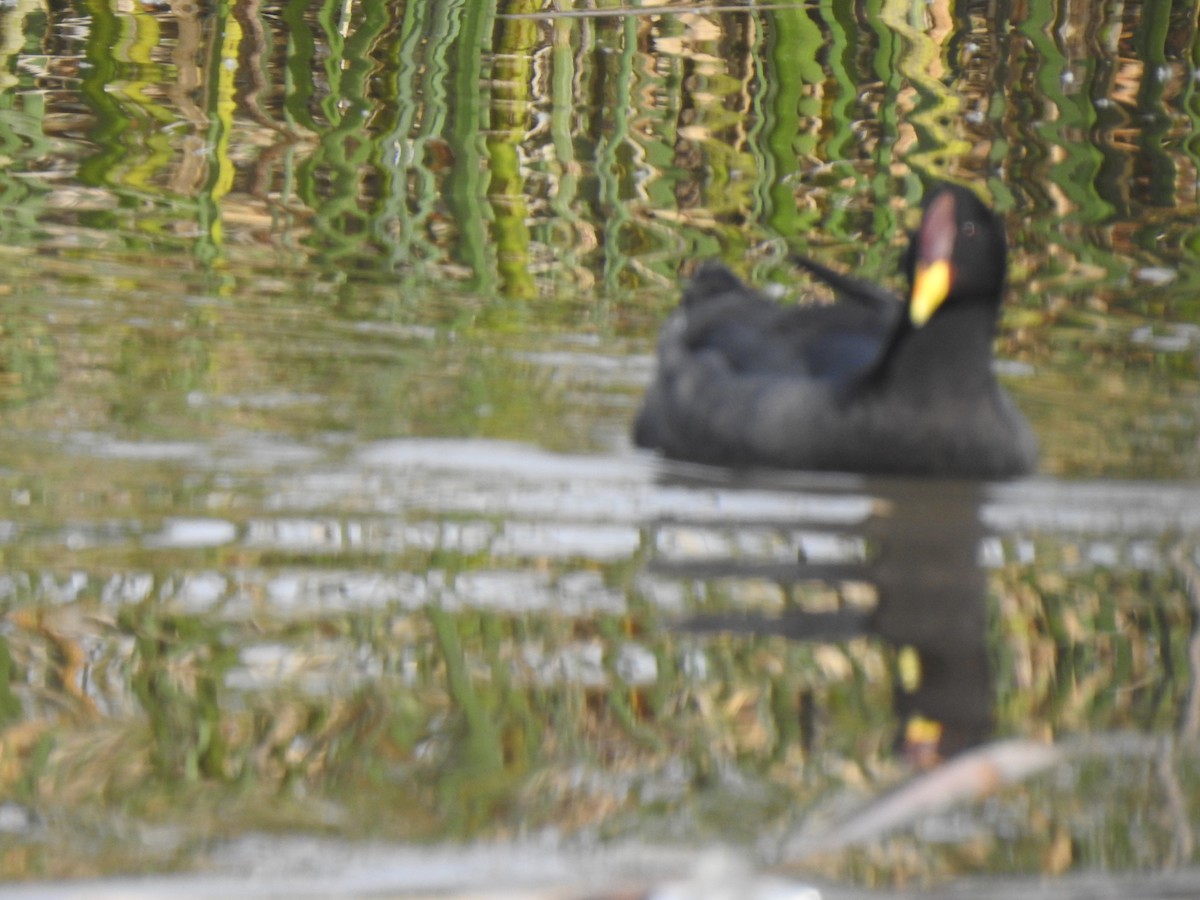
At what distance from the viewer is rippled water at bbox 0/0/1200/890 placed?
11.6ft

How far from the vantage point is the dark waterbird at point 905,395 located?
5816mm

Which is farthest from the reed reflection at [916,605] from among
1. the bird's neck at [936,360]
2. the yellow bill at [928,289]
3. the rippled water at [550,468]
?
the yellow bill at [928,289]

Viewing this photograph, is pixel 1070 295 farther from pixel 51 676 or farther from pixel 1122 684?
pixel 51 676

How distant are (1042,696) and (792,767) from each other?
66cm

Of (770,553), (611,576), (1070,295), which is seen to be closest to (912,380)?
(770,553)

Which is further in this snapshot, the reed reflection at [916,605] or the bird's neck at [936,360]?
the bird's neck at [936,360]

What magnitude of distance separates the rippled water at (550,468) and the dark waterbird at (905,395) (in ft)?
0.39

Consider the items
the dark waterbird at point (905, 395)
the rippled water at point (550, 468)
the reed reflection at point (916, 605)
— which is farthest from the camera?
the dark waterbird at point (905, 395)

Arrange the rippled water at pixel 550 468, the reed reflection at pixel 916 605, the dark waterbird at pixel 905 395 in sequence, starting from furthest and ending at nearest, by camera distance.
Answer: the dark waterbird at pixel 905 395
the reed reflection at pixel 916 605
the rippled water at pixel 550 468

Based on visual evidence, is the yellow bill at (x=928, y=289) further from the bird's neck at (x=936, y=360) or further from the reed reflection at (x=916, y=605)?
the reed reflection at (x=916, y=605)

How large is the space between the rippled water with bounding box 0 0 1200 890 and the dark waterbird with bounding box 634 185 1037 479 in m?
0.12

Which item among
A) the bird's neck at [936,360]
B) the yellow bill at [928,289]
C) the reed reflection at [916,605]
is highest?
the yellow bill at [928,289]

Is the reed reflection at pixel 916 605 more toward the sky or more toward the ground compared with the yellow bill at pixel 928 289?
more toward the ground

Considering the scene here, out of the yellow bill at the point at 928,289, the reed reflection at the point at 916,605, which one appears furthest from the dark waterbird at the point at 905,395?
the reed reflection at the point at 916,605
